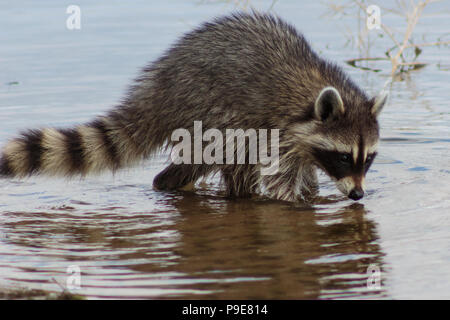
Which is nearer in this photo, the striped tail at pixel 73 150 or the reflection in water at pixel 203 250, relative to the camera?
the reflection in water at pixel 203 250

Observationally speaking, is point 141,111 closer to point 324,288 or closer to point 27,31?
point 324,288

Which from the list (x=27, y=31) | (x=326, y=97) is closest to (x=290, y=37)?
(x=326, y=97)

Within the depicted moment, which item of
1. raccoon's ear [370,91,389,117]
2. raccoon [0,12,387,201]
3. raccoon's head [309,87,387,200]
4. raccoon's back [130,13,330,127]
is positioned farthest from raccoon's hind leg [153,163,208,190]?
raccoon's ear [370,91,389,117]

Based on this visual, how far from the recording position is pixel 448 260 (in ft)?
16.0

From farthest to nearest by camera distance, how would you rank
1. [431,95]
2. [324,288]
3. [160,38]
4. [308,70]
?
[160,38], [431,95], [308,70], [324,288]

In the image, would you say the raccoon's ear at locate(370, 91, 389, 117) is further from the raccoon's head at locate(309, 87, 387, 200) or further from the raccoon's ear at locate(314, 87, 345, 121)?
the raccoon's ear at locate(314, 87, 345, 121)

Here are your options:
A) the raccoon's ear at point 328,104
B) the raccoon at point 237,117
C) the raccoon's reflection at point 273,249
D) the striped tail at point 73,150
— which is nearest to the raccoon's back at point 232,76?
the raccoon at point 237,117

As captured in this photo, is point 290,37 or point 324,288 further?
point 290,37

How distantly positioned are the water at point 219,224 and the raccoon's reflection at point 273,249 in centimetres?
1

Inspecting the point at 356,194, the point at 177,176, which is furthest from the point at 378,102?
the point at 177,176

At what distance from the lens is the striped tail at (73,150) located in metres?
6.17

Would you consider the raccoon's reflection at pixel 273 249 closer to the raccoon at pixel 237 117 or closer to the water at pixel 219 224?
the water at pixel 219 224

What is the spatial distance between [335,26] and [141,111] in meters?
5.43

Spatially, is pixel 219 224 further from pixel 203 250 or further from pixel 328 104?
pixel 328 104
